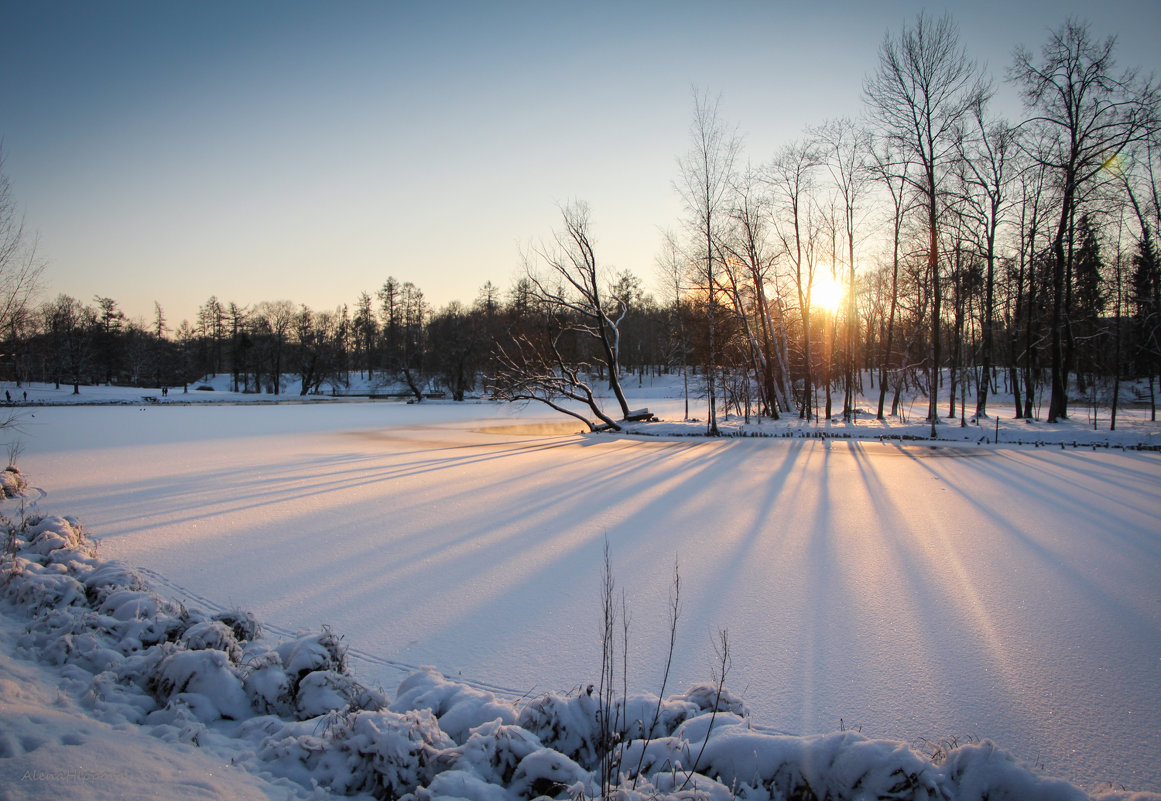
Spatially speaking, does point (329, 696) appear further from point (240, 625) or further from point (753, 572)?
point (753, 572)

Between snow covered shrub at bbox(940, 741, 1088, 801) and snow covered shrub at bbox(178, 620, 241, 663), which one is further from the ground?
snow covered shrub at bbox(940, 741, 1088, 801)

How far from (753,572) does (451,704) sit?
3.65 metres

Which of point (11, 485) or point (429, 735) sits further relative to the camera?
point (11, 485)

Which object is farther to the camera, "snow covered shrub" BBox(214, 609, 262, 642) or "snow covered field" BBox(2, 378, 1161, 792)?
"snow covered shrub" BBox(214, 609, 262, 642)

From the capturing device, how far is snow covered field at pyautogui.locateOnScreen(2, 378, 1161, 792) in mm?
3461

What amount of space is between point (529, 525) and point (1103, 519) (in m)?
7.88

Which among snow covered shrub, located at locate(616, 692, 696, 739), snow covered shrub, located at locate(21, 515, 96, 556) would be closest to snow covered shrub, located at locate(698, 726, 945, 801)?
snow covered shrub, located at locate(616, 692, 696, 739)

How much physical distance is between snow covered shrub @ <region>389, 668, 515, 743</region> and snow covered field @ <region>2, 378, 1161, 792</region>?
1.30 ft

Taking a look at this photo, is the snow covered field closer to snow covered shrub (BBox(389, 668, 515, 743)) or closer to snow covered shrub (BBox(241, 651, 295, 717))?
snow covered shrub (BBox(389, 668, 515, 743))

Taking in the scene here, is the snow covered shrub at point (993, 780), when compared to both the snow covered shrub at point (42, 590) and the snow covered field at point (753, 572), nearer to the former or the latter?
the snow covered field at point (753, 572)

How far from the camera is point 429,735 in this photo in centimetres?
274

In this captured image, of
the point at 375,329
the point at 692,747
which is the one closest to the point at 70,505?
the point at 692,747

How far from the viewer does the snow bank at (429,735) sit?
237 cm

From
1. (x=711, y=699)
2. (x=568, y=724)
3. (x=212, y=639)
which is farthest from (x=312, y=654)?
(x=711, y=699)
